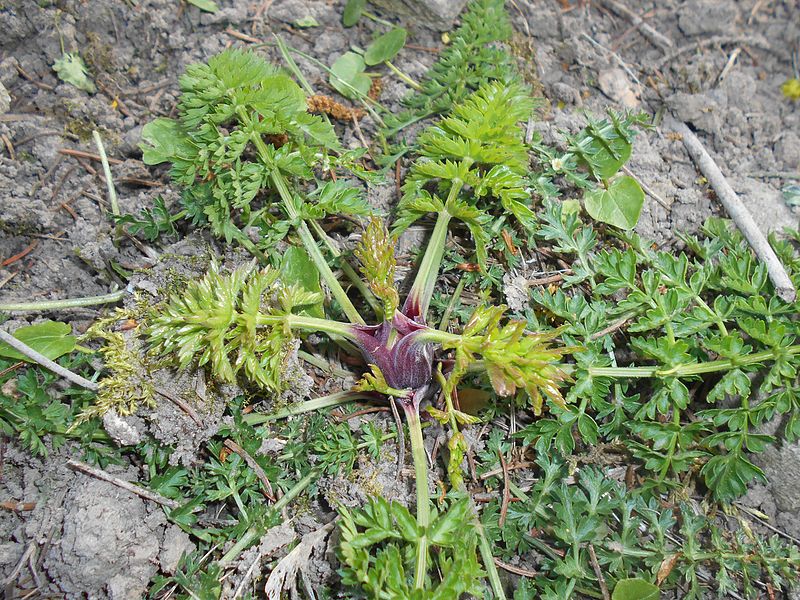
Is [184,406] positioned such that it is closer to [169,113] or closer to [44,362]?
[44,362]

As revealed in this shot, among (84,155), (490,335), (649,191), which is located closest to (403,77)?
(649,191)

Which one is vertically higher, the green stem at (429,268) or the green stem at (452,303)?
the green stem at (429,268)

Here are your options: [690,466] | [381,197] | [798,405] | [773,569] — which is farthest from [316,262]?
[773,569]

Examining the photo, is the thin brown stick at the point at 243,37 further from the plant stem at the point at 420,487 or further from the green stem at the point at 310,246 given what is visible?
the plant stem at the point at 420,487

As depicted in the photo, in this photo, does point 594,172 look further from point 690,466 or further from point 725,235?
point 690,466

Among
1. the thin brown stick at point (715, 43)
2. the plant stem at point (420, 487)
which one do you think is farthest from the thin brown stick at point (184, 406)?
the thin brown stick at point (715, 43)

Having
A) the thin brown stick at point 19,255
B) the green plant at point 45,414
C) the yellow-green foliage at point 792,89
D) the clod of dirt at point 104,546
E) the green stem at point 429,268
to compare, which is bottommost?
the clod of dirt at point 104,546
